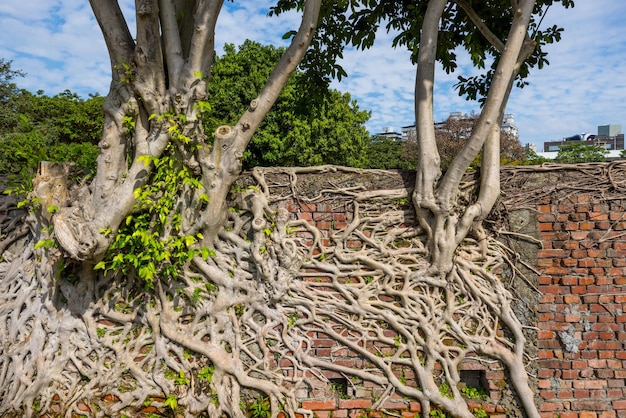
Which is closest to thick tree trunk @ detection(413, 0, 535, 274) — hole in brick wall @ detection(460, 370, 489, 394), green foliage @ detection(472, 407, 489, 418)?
hole in brick wall @ detection(460, 370, 489, 394)

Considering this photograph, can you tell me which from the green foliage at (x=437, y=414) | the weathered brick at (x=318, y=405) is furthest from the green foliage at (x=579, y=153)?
the weathered brick at (x=318, y=405)

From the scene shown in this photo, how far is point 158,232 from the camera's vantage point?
142 inches

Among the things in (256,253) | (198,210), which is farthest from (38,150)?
(256,253)

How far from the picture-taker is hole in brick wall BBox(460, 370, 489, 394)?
3714 millimetres

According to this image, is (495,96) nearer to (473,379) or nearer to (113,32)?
(473,379)

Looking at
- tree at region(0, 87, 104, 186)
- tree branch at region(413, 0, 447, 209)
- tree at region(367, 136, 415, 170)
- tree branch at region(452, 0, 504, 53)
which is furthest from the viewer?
tree at region(367, 136, 415, 170)

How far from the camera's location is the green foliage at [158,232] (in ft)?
11.4

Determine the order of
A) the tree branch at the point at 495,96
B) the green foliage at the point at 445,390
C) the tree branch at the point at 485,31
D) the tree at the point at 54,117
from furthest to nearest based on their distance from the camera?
the tree at the point at 54,117, the tree branch at the point at 485,31, the green foliage at the point at 445,390, the tree branch at the point at 495,96

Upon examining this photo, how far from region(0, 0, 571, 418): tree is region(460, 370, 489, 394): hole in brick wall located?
0.18 m

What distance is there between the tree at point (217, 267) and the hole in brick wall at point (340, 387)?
0.15 metres

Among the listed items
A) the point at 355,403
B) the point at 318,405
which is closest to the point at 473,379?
the point at 355,403

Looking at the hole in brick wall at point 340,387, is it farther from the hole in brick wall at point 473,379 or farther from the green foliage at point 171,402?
the green foliage at point 171,402

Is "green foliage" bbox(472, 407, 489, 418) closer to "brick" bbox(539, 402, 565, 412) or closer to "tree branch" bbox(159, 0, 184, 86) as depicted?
"brick" bbox(539, 402, 565, 412)

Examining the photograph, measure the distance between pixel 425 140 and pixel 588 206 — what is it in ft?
4.93
